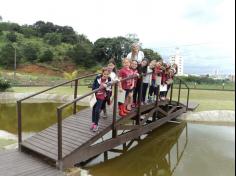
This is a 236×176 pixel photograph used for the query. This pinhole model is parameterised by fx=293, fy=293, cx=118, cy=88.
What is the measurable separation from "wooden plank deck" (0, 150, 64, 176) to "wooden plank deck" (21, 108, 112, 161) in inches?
8.4

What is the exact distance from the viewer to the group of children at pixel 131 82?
694cm

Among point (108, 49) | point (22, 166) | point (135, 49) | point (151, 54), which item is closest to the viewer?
point (22, 166)

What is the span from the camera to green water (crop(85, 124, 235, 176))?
7.30 metres

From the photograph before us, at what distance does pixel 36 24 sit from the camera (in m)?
62.9

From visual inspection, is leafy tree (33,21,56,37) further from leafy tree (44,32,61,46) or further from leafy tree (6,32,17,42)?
leafy tree (6,32,17,42)

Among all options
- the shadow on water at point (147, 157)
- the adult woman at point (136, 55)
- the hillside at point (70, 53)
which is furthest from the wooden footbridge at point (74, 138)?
the hillside at point (70, 53)

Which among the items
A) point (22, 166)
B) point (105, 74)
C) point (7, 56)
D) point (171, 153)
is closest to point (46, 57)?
point (7, 56)

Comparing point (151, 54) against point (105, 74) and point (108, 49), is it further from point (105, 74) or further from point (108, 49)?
point (105, 74)

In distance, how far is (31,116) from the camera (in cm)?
1352

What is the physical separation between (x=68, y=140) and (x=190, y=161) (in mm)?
3484

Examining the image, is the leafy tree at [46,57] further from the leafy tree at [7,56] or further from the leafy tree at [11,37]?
the leafy tree at [11,37]

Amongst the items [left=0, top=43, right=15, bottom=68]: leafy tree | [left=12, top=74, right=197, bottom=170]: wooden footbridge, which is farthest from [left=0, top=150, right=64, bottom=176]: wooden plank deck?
[left=0, top=43, right=15, bottom=68]: leafy tree

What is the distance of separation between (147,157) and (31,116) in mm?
7113

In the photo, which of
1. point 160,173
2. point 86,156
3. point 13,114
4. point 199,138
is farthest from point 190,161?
point 13,114
